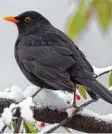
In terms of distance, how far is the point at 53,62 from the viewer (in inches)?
106

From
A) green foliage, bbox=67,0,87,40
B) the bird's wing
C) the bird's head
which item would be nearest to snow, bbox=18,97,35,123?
green foliage, bbox=67,0,87,40

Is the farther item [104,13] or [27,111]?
[27,111]

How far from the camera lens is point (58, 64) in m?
2.62

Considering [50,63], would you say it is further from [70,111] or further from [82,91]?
[70,111]

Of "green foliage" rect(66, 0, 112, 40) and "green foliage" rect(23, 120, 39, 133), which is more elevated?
"green foliage" rect(66, 0, 112, 40)

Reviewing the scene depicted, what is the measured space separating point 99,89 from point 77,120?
15.6 inches

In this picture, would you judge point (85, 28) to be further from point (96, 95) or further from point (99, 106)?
point (99, 106)

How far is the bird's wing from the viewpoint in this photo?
2.43 metres

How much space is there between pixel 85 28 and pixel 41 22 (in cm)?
267

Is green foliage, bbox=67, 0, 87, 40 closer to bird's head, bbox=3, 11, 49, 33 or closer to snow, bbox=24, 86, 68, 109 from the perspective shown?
snow, bbox=24, 86, 68, 109

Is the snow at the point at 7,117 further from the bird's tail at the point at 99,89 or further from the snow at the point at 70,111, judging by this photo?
the bird's tail at the point at 99,89

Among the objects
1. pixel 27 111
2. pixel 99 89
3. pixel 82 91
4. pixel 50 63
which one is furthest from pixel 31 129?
pixel 50 63

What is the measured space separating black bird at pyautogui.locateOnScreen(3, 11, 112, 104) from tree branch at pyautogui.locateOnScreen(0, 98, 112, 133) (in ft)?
0.70

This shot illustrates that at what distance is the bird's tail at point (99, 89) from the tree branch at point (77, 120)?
0.19m
